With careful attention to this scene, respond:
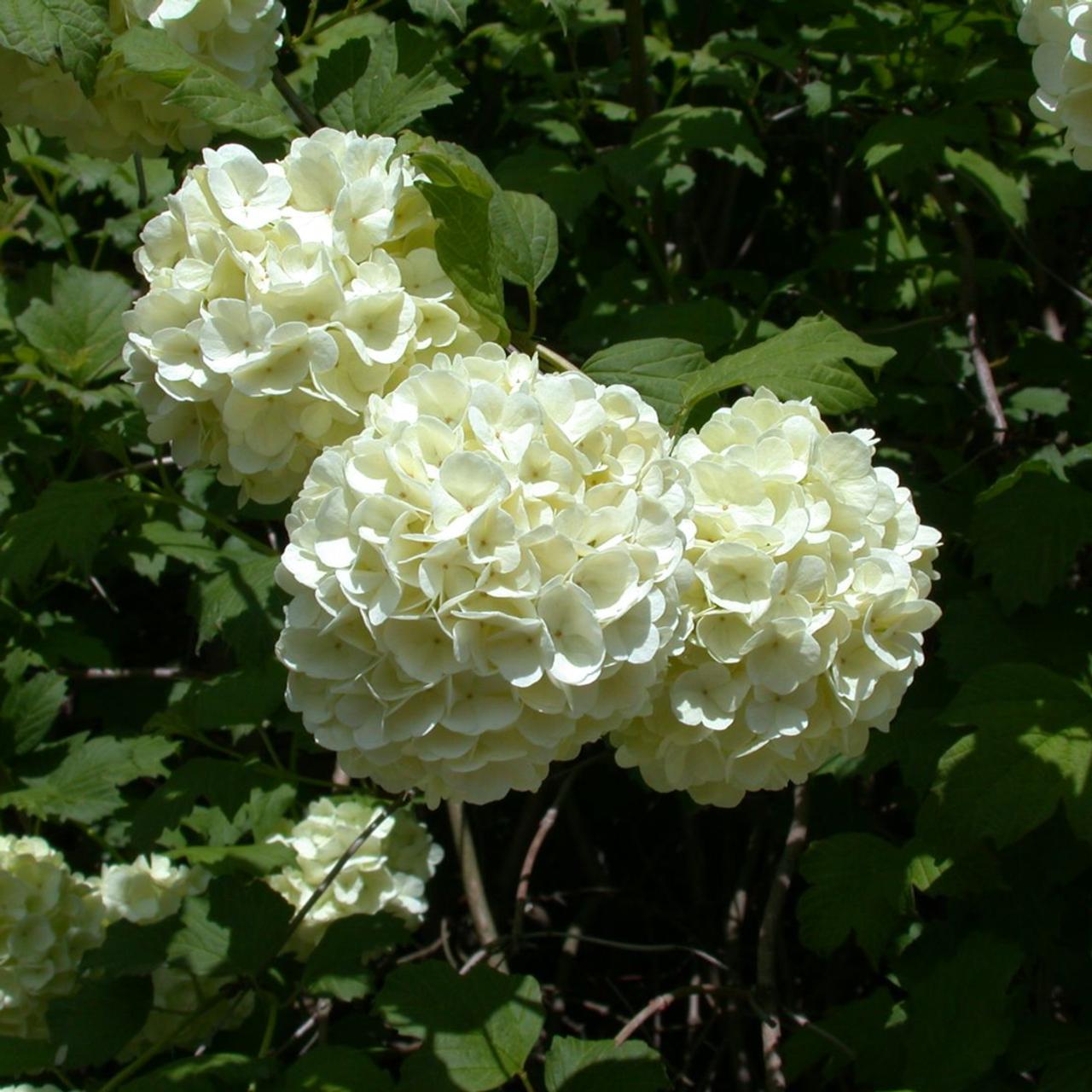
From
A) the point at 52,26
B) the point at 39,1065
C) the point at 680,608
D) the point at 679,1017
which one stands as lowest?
the point at 679,1017

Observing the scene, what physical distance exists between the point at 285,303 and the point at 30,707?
70.1 inches

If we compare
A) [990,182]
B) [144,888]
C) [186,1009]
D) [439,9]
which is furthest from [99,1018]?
[990,182]

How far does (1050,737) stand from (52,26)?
6.05 feet

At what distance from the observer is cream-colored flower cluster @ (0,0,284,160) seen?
1981mm

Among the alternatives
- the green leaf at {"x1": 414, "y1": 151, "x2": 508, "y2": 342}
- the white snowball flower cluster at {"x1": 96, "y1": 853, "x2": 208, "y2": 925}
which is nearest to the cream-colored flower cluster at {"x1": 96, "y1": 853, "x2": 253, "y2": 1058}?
the white snowball flower cluster at {"x1": 96, "y1": 853, "x2": 208, "y2": 925}

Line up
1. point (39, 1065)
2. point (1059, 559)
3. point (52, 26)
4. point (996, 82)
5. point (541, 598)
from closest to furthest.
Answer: point (541, 598) < point (52, 26) < point (39, 1065) < point (1059, 559) < point (996, 82)

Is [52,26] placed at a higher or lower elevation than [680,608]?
higher

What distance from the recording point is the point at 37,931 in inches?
106

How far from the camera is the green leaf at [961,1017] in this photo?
194 cm

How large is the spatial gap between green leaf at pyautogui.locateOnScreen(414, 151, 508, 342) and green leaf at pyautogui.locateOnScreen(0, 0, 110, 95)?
63 centimetres

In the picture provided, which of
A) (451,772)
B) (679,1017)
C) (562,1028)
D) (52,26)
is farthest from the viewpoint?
(679,1017)

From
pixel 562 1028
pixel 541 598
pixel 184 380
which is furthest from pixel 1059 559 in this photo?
pixel 562 1028

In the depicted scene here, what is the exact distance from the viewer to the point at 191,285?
5.38 ft

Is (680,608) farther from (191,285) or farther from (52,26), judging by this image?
(52,26)
